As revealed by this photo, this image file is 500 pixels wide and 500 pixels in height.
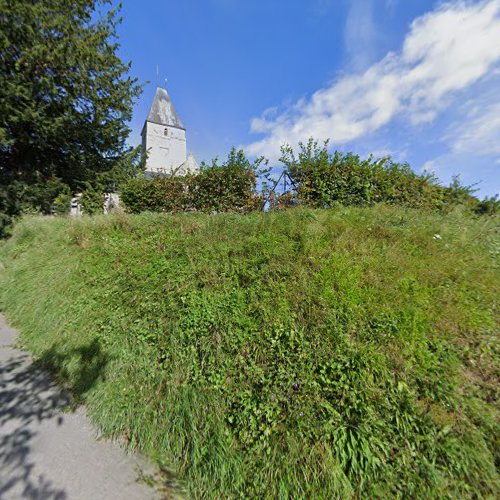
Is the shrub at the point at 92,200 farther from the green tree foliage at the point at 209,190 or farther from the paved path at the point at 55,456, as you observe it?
the paved path at the point at 55,456

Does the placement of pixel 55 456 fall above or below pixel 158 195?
below

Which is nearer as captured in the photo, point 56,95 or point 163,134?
point 56,95

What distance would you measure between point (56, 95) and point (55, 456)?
1408 cm

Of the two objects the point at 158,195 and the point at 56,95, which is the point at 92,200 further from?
the point at 158,195

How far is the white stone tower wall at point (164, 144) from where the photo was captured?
36.8 metres

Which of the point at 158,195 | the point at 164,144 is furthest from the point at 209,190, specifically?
the point at 164,144

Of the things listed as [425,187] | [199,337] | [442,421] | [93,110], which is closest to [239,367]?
[199,337]

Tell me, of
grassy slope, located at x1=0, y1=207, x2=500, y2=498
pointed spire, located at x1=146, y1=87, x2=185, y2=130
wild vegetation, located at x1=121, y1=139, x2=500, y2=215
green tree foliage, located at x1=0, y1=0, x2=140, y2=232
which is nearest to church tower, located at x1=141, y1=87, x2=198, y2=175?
pointed spire, located at x1=146, y1=87, x2=185, y2=130

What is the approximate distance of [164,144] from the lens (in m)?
37.9

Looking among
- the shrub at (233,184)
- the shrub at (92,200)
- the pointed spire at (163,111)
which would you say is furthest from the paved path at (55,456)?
the pointed spire at (163,111)

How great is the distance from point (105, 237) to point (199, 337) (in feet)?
13.1

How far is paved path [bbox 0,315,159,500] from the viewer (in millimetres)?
1992

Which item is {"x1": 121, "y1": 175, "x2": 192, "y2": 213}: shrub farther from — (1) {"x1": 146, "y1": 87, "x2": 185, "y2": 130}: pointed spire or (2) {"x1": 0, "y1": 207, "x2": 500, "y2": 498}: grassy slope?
Result: (1) {"x1": 146, "y1": 87, "x2": 185, "y2": 130}: pointed spire

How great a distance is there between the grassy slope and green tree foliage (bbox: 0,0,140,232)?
36.0 ft
